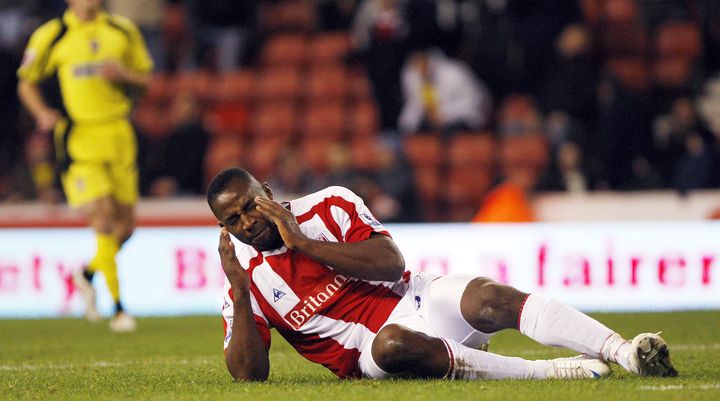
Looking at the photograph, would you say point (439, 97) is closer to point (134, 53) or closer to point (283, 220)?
point (134, 53)

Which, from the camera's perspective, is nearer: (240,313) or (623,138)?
(240,313)

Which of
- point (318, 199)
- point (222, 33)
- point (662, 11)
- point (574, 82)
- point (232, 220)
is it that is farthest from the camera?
point (222, 33)

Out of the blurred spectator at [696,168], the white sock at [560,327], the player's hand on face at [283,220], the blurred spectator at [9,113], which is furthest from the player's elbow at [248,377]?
the blurred spectator at [9,113]

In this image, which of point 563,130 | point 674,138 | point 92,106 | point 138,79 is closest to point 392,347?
point 138,79

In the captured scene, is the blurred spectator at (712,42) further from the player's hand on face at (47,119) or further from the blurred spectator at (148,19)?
the player's hand on face at (47,119)

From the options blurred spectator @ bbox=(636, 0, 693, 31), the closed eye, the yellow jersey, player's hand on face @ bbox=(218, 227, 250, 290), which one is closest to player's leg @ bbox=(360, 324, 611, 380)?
player's hand on face @ bbox=(218, 227, 250, 290)

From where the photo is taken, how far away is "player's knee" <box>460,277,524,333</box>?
525cm

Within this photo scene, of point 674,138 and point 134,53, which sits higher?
point 134,53

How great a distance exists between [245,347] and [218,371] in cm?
119

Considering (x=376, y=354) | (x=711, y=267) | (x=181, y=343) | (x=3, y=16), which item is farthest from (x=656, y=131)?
(x=376, y=354)

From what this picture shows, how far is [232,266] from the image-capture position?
5.34 meters

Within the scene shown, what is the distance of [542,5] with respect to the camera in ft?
50.2

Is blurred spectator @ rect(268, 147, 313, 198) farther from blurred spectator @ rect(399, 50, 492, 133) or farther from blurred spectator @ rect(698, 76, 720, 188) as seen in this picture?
blurred spectator @ rect(698, 76, 720, 188)

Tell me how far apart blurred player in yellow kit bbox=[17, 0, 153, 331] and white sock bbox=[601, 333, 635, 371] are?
589 cm
